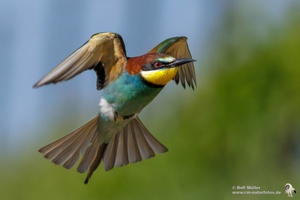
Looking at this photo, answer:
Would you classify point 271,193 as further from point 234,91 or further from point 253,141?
point 234,91

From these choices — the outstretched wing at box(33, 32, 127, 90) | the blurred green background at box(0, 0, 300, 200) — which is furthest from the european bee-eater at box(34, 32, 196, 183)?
the blurred green background at box(0, 0, 300, 200)

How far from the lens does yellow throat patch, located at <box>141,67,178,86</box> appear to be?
1385 mm

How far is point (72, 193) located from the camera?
2828 mm

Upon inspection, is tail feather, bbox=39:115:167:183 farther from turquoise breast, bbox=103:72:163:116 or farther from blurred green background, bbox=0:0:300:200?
blurred green background, bbox=0:0:300:200

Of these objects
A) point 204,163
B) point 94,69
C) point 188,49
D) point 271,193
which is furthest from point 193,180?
point 94,69

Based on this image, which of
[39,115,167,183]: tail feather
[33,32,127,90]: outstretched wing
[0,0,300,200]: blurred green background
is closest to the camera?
[33,32,127,90]: outstretched wing

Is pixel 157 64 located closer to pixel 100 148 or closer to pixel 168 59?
pixel 168 59

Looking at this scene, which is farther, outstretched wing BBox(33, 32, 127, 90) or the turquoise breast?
the turquoise breast

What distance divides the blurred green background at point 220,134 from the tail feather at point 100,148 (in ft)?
3.20

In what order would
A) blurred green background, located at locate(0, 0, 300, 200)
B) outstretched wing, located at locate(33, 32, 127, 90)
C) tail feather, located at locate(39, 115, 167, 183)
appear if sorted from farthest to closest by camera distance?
1. blurred green background, located at locate(0, 0, 300, 200)
2. tail feather, located at locate(39, 115, 167, 183)
3. outstretched wing, located at locate(33, 32, 127, 90)

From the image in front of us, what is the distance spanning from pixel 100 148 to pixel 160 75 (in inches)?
9.4

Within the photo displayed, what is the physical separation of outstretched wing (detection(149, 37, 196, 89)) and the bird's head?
0.04 metres

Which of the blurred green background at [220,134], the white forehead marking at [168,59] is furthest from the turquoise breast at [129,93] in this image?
the blurred green background at [220,134]

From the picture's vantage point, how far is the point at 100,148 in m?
1.58
